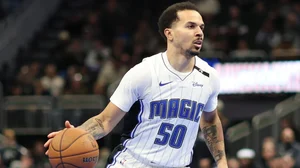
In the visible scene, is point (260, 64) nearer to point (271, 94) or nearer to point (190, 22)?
point (271, 94)

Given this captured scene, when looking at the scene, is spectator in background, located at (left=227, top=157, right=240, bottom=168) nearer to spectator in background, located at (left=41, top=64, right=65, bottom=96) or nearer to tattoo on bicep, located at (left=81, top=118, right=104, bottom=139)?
spectator in background, located at (left=41, top=64, right=65, bottom=96)

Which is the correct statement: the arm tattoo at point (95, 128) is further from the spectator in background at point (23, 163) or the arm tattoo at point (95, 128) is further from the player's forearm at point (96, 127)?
the spectator in background at point (23, 163)

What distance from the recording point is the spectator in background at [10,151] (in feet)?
55.5

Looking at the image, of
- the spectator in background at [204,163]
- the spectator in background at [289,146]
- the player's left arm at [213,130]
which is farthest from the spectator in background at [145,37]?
the player's left arm at [213,130]

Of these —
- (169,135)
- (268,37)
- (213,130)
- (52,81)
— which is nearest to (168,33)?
A: (169,135)

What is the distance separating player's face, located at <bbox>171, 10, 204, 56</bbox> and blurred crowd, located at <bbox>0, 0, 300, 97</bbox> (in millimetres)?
11426

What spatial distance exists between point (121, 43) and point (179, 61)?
560 inches

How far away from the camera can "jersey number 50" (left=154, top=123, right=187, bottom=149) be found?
7523 mm

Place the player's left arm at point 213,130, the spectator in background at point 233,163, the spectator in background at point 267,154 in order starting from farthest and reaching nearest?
1. the spectator in background at point 267,154
2. the spectator in background at point 233,163
3. the player's left arm at point 213,130

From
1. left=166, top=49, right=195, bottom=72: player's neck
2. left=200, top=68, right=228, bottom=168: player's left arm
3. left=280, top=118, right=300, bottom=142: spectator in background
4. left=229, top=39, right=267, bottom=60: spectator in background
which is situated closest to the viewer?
left=166, top=49, right=195, bottom=72: player's neck

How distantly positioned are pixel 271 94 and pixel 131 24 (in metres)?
5.26

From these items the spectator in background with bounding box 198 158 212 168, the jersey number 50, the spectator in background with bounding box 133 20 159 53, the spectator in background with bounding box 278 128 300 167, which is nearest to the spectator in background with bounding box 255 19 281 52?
the spectator in background with bounding box 133 20 159 53

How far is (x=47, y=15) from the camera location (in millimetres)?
25719

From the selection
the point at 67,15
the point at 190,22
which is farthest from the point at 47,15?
the point at 190,22
